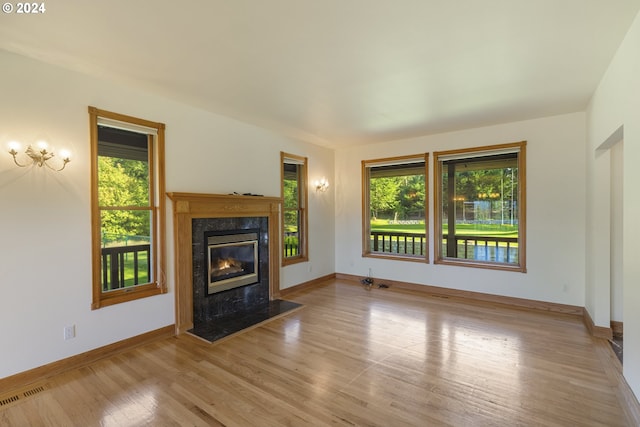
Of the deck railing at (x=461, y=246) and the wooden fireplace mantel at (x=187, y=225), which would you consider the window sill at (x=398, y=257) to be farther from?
the wooden fireplace mantel at (x=187, y=225)

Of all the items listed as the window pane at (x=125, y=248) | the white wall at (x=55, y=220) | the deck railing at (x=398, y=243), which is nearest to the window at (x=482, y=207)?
the deck railing at (x=398, y=243)

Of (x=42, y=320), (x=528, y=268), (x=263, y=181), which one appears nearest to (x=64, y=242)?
(x=42, y=320)

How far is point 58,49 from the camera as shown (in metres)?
2.56

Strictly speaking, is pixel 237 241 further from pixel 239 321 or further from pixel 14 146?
pixel 14 146

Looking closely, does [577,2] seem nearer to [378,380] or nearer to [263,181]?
[378,380]

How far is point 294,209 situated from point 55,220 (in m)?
3.53

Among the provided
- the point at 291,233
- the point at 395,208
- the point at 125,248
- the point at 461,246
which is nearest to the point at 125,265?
the point at 125,248

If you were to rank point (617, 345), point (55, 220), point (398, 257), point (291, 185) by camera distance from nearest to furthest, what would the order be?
point (55, 220)
point (617, 345)
point (291, 185)
point (398, 257)

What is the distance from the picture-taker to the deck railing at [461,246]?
16.3 feet

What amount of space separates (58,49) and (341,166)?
16.1ft

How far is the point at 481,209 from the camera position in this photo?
17.0 feet

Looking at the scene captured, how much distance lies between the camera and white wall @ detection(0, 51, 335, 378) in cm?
261

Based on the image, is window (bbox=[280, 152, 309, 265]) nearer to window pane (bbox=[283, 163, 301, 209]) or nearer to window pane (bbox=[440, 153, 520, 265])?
window pane (bbox=[283, 163, 301, 209])

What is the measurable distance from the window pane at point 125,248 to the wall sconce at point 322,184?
10.8 feet
